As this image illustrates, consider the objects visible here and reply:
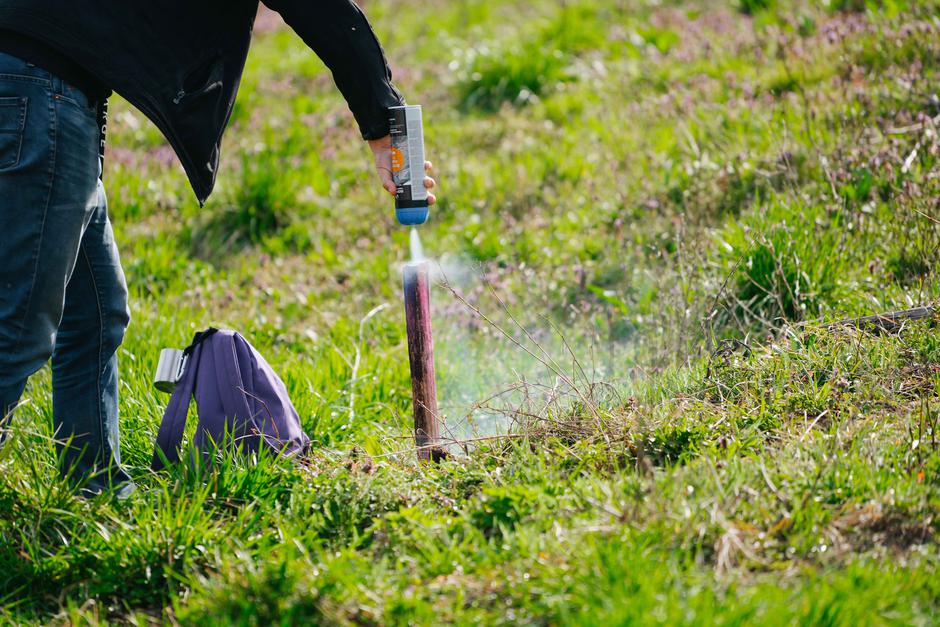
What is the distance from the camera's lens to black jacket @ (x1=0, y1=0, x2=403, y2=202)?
2.50 meters

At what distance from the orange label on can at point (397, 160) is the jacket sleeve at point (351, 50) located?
0.24 feet

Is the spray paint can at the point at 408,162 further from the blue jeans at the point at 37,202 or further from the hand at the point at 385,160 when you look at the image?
the blue jeans at the point at 37,202

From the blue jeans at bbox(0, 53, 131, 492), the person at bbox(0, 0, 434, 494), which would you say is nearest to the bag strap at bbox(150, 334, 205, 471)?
the person at bbox(0, 0, 434, 494)

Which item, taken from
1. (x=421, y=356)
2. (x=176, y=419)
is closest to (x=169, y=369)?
(x=176, y=419)

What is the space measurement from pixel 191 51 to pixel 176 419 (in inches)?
54.7

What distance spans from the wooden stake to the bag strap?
0.84 m

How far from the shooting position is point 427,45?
905 cm

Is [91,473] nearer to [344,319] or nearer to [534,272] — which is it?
[344,319]

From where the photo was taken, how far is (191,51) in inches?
105

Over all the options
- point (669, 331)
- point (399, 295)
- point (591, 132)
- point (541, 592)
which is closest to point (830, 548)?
point (541, 592)

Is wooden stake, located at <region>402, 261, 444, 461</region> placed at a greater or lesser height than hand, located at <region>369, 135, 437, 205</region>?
lesser

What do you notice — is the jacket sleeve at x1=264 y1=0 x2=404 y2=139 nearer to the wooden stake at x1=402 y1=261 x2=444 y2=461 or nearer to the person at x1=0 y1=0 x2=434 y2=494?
the person at x1=0 y1=0 x2=434 y2=494

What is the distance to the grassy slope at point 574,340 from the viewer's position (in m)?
2.43

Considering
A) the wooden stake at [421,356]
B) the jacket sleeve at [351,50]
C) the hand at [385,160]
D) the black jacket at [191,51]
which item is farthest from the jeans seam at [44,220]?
the wooden stake at [421,356]
